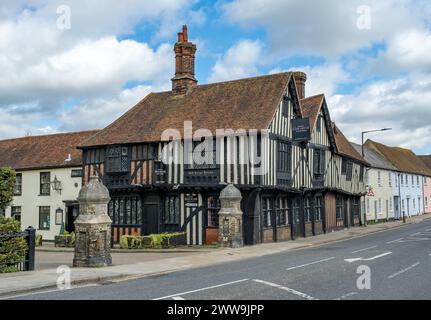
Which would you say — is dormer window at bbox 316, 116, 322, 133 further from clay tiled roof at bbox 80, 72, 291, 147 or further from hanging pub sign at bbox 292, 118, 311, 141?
clay tiled roof at bbox 80, 72, 291, 147

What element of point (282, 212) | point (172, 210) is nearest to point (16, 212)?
point (172, 210)

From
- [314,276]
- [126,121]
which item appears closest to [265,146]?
[126,121]

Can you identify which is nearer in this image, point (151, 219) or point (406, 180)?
point (151, 219)

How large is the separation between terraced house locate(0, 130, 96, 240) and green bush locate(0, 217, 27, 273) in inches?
626

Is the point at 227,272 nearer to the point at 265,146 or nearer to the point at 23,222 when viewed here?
the point at 265,146

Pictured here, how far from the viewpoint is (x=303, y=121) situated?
2667 centimetres

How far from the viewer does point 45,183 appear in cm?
3244

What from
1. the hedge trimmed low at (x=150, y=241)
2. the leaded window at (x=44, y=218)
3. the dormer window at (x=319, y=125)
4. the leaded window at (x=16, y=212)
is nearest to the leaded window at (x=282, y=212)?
the hedge trimmed low at (x=150, y=241)

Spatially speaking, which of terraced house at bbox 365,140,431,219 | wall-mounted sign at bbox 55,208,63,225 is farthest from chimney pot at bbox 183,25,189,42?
terraced house at bbox 365,140,431,219

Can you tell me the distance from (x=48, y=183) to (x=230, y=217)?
15997mm

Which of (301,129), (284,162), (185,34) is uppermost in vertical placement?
(185,34)

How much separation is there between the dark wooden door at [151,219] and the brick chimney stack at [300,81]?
14.0m

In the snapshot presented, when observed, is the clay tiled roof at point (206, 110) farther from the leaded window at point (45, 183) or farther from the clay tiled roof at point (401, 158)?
the clay tiled roof at point (401, 158)

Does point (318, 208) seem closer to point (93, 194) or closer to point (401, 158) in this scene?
point (93, 194)
